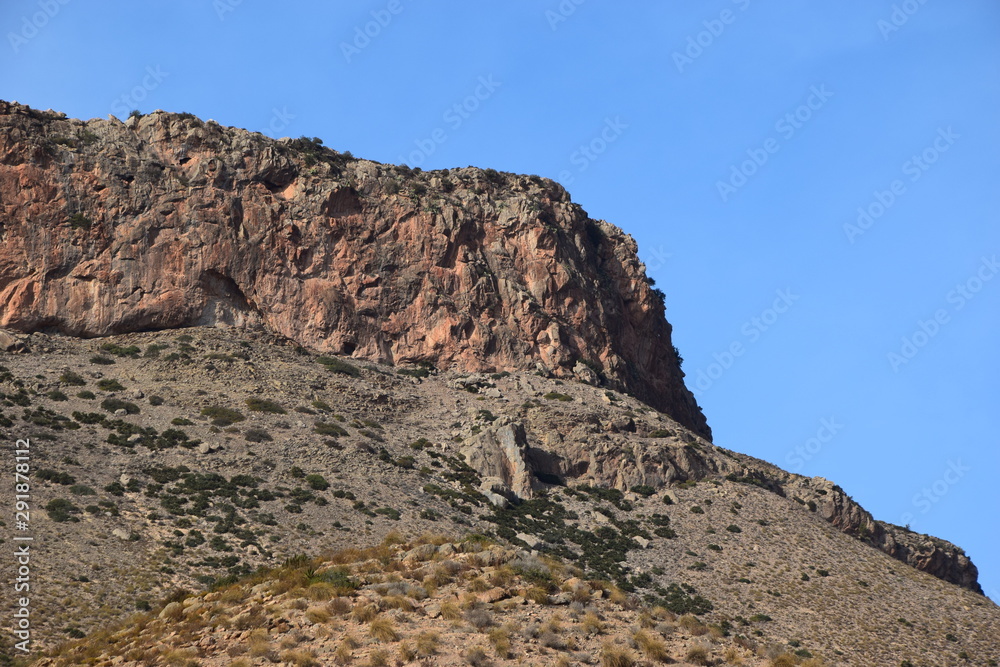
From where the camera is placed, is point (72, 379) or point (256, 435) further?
point (72, 379)

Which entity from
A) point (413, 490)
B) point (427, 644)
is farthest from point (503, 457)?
point (427, 644)

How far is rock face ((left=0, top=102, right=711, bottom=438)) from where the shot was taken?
264 ft

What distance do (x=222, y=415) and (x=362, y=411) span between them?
33.3 feet

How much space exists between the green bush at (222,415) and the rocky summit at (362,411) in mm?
270

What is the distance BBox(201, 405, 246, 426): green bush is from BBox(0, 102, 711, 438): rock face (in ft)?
40.8

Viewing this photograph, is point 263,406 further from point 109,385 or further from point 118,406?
point 109,385

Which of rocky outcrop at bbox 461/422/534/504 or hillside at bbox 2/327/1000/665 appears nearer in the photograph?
hillside at bbox 2/327/1000/665

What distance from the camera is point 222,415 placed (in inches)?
2766

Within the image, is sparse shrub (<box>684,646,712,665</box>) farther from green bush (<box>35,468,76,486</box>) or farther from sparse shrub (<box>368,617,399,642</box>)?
green bush (<box>35,468,76,486</box>)

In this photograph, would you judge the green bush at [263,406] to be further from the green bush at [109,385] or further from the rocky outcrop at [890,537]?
the rocky outcrop at [890,537]

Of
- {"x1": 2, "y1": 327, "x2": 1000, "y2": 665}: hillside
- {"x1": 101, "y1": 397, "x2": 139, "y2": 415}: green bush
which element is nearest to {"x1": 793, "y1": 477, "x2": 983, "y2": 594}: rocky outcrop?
{"x1": 2, "y1": 327, "x2": 1000, "y2": 665}: hillside

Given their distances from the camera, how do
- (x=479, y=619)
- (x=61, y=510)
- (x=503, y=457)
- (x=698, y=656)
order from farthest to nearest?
(x=503, y=457) < (x=61, y=510) < (x=479, y=619) < (x=698, y=656)

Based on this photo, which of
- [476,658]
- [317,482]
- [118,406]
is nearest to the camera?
[476,658]

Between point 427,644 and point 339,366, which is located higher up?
point 339,366
